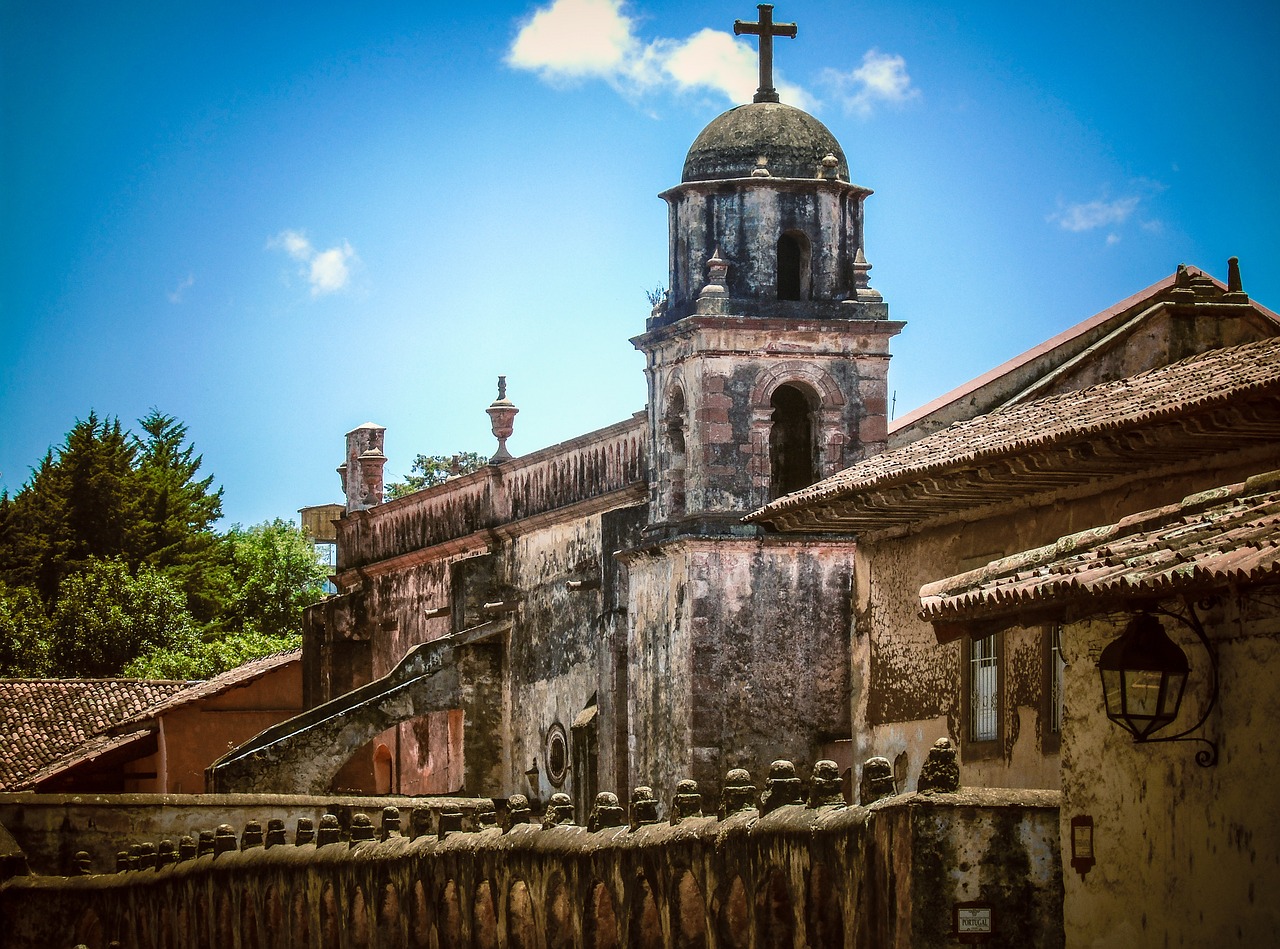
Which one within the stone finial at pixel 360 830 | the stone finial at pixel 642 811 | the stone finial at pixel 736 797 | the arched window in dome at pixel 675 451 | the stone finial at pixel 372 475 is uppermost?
the stone finial at pixel 372 475

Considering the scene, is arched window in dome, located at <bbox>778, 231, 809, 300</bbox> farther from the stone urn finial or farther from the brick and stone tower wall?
the stone urn finial

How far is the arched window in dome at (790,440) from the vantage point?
89.1 ft

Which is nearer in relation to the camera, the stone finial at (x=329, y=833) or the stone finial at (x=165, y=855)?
the stone finial at (x=329, y=833)

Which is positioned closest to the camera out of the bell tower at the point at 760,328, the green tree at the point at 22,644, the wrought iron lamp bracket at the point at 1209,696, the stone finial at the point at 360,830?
the wrought iron lamp bracket at the point at 1209,696

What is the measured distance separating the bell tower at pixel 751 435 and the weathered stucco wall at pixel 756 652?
0.6 inches

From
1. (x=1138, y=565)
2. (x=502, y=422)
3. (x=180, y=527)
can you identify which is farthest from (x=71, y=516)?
(x=1138, y=565)

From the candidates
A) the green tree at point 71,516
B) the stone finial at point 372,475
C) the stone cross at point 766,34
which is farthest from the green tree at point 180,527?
the stone cross at point 766,34

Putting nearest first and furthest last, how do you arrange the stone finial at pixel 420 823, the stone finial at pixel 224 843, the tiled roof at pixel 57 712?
the stone finial at pixel 420 823, the stone finial at pixel 224 843, the tiled roof at pixel 57 712

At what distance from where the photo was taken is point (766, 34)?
27.8 metres

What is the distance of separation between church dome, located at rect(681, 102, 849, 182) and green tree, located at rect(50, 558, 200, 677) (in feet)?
96.0

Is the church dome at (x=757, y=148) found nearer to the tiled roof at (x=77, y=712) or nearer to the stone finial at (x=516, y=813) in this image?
the stone finial at (x=516, y=813)

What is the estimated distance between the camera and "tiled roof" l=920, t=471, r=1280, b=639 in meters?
11.9

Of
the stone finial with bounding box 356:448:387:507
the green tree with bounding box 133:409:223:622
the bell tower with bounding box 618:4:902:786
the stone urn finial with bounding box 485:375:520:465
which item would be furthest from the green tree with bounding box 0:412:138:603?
the bell tower with bounding box 618:4:902:786

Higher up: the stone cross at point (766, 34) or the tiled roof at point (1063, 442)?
the stone cross at point (766, 34)
